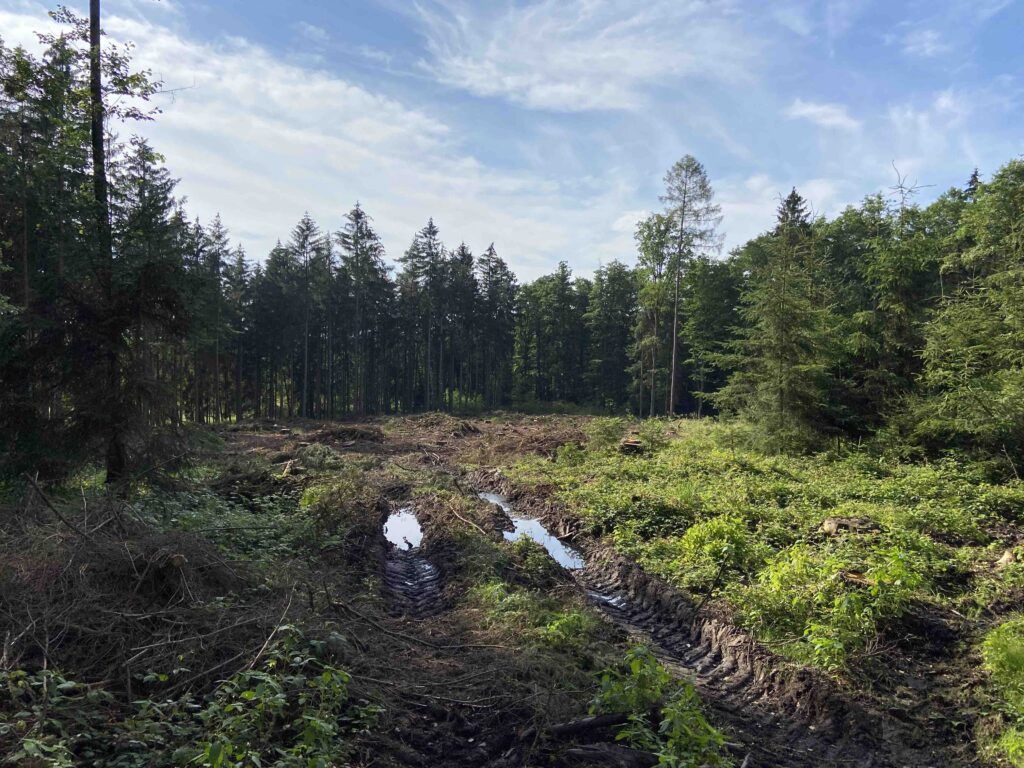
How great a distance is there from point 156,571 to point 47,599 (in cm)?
86

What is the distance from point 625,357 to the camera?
55.0 metres

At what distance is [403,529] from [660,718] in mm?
9253

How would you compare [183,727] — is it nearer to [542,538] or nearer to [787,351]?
[542,538]

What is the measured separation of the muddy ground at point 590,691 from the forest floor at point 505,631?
0.09 feet

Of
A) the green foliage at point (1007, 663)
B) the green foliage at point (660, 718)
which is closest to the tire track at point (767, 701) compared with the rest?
the green foliage at point (660, 718)

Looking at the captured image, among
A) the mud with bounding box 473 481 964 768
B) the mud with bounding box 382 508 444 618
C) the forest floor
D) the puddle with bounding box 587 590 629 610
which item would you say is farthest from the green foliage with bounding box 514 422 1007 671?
the mud with bounding box 382 508 444 618

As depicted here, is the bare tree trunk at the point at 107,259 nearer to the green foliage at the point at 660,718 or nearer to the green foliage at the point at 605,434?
the green foliage at the point at 660,718

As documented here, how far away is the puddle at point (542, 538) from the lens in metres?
11.1

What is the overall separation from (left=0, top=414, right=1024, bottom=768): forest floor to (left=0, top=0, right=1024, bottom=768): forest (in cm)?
4

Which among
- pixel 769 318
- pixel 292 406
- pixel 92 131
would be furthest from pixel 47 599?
pixel 292 406

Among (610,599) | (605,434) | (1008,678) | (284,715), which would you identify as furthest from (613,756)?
(605,434)

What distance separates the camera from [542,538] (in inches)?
499

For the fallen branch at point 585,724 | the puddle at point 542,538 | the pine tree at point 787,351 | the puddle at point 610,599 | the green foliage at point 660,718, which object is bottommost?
the puddle at point 542,538

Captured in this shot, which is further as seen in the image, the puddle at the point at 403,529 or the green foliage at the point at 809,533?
the puddle at the point at 403,529
